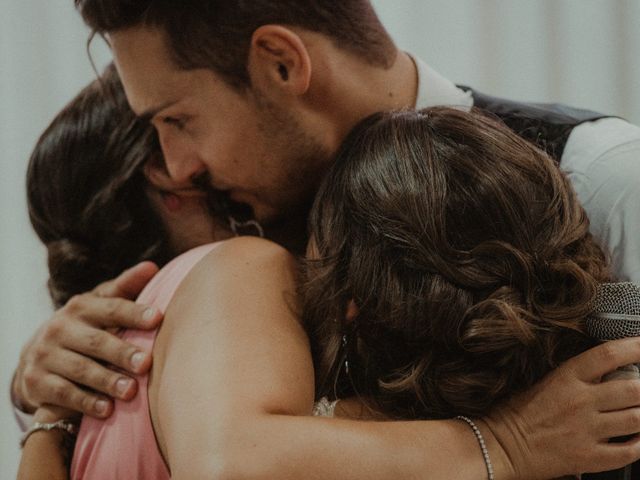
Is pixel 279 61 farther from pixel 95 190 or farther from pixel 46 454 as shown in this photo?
pixel 46 454

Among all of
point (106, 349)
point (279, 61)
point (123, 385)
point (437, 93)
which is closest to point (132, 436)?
point (123, 385)

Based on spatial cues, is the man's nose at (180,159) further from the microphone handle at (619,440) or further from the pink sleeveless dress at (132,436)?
the microphone handle at (619,440)

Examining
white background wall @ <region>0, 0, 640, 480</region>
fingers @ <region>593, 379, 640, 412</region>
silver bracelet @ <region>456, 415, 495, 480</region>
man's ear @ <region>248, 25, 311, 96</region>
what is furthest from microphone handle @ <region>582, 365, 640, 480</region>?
white background wall @ <region>0, 0, 640, 480</region>

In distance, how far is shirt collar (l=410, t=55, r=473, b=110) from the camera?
69.2 inches

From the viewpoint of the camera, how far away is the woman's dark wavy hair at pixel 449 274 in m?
1.18

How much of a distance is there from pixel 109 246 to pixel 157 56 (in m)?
0.39

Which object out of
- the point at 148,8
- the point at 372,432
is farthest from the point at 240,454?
the point at 148,8

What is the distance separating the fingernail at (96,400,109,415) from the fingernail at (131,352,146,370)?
8 cm

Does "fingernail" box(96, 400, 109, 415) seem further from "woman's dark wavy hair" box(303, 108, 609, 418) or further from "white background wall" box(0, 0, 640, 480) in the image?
"white background wall" box(0, 0, 640, 480)

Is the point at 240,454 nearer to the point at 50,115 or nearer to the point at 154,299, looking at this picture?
the point at 154,299

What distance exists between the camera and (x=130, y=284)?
1.55 m

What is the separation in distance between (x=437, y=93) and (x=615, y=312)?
2.28ft

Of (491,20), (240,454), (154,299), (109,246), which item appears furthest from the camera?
(491,20)

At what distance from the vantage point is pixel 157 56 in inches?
63.3
